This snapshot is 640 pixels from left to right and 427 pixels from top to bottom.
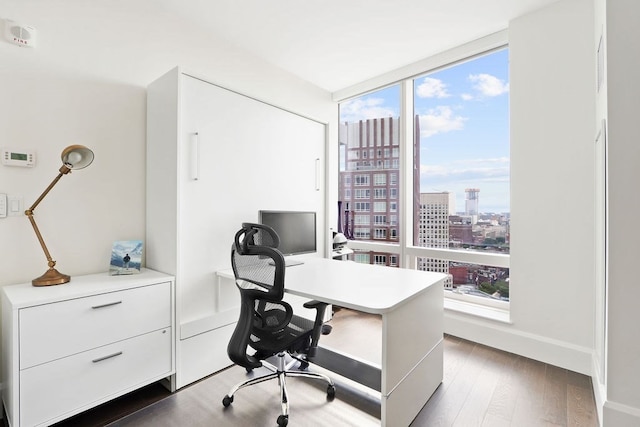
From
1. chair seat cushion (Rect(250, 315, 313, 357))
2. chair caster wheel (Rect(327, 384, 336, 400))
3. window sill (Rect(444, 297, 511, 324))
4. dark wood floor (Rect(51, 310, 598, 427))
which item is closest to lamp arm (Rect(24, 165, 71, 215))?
dark wood floor (Rect(51, 310, 598, 427))

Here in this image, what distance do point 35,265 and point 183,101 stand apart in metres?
1.44

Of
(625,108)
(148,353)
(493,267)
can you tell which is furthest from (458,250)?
(148,353)

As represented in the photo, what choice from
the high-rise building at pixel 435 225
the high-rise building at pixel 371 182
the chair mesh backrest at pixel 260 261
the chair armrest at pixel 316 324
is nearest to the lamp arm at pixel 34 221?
the chair mesh backrest at pixel 260 261

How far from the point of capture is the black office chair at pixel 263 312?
1623 mm

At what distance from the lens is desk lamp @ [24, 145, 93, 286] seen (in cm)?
171

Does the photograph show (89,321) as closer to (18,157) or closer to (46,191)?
(46,191)

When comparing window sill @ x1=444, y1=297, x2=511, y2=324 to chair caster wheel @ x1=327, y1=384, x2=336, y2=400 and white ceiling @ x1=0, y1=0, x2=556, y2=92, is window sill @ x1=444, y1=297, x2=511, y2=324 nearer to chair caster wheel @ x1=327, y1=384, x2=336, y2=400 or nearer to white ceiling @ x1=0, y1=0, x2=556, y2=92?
chair caster wheel @ x1=327, y1=384, x2=336, y2=400

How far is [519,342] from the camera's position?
252 cm

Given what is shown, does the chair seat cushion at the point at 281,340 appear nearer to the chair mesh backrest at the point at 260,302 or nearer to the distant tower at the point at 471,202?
the chair mesh backrest at the point at 260,302

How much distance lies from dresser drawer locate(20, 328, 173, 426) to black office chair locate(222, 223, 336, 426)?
56 centimetres

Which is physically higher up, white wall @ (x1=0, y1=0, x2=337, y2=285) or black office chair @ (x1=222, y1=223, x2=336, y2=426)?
white wall @ (x1=0, y1=0, x2=337, y2=285)

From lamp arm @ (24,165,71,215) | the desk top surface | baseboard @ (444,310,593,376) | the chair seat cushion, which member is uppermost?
lamp arm @ (24,165,71,215)

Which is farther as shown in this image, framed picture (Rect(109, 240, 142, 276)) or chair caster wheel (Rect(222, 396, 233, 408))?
framed picture (Rect(109, 240, 142, 276))

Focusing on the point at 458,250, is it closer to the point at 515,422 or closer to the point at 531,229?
the point at 531,229
